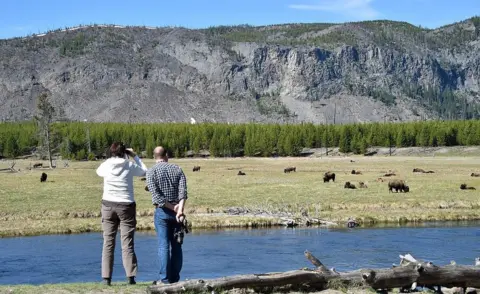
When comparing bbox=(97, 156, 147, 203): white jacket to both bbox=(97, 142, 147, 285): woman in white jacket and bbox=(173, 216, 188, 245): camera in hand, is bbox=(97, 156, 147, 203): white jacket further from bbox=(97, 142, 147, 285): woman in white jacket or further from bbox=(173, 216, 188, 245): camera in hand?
bbox=(173, 216, 188, 245): camera in hand

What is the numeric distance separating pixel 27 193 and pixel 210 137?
12098 cm

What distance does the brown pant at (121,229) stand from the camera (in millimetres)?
14469

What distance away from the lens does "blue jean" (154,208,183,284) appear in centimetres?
1407

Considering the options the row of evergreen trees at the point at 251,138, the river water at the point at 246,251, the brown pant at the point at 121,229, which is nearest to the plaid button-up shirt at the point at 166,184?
the brown pant at the point at 121,229

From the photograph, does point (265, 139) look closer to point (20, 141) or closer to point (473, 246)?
point (20, 141)

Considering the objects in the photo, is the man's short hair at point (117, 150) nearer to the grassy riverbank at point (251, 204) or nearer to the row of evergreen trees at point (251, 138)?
the grassy riverbank at point (251, 204)

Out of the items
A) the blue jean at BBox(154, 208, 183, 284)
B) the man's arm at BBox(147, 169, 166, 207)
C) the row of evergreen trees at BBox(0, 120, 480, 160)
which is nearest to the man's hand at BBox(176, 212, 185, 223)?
the blue jean at BBox(154, 208, 183, 284)

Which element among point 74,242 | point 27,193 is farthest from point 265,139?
point 74,242

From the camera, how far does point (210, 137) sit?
170375 mm

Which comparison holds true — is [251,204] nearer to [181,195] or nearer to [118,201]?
[118,201]

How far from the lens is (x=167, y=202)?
14.0 metres

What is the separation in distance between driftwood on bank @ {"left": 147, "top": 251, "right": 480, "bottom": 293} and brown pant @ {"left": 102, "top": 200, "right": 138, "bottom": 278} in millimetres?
2098

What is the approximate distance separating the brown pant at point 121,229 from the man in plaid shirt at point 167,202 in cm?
69

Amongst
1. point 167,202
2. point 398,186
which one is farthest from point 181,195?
point 398,186
